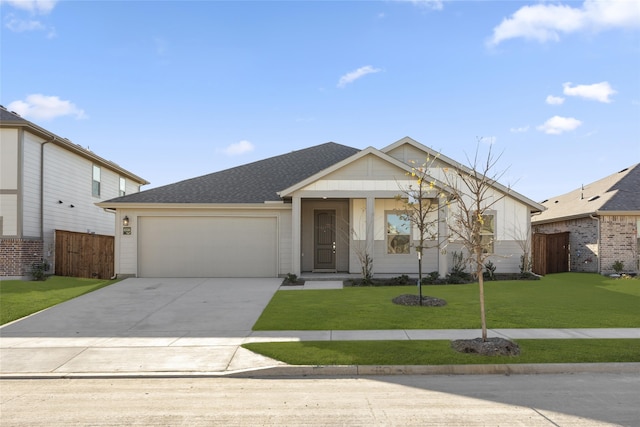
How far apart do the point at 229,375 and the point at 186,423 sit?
1.90 metres

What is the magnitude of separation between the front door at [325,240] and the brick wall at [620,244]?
1174cm

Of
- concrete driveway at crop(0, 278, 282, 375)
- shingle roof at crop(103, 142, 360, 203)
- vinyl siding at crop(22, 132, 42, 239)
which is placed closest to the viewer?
concrete driveway at crop(0, 278, 282, 375)

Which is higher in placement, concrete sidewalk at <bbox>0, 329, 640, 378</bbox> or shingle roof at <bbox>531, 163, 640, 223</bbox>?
shingle roof at <bbox>531, 163, 640, 223</bbox>

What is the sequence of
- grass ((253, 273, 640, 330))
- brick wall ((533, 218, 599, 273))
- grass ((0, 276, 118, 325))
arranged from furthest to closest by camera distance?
brick wall ((533, 218, 599, 273)), grass ((0, 276, 118, 325)), grass ((253, 273, 640, 330))

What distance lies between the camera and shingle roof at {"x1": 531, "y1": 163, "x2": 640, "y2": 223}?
19.9 meters

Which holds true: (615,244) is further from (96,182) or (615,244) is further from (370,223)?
(96,182)

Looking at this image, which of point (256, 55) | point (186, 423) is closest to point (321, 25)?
point (256, 55)

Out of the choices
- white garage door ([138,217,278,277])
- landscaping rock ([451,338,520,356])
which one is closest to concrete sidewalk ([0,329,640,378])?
landscaping rock ([451,338,520,356])

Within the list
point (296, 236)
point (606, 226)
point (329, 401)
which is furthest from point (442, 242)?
point (329, 401)

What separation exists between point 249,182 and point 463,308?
11.7 meters

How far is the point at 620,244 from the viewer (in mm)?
19609

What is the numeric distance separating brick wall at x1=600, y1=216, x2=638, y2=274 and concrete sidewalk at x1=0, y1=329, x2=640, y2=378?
1185 centimetres

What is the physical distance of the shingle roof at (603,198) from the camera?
1986 centimetres

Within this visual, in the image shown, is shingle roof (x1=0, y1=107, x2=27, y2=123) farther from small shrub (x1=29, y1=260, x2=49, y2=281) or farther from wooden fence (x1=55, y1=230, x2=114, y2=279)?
small shrub (x1=29, y1=260, x2=49, y2=281)
